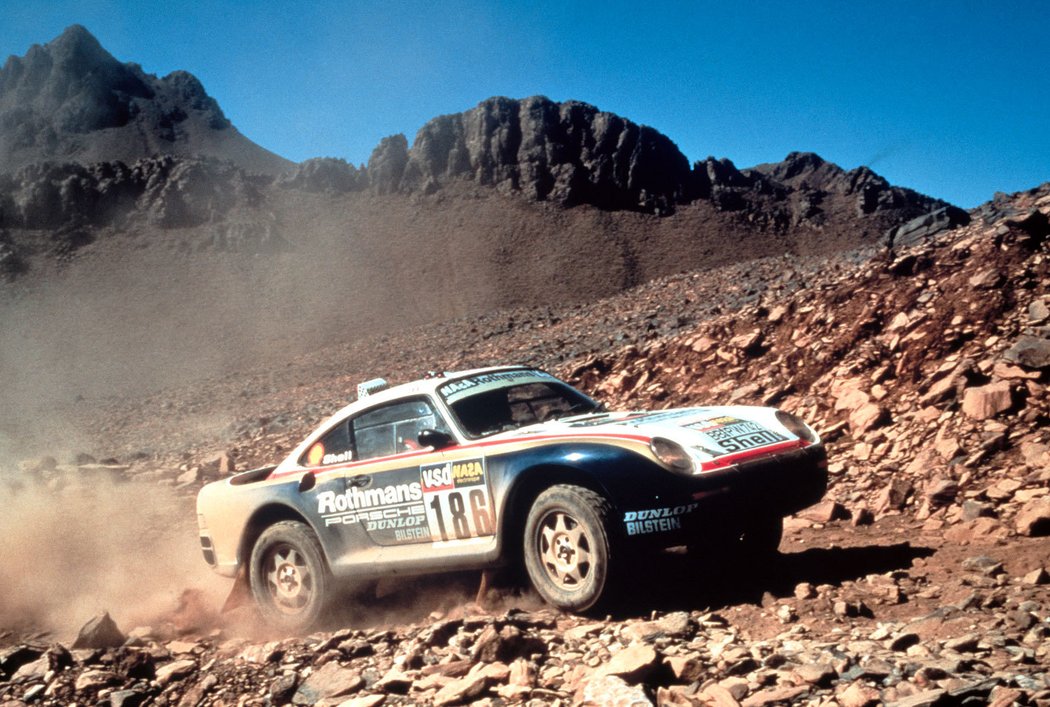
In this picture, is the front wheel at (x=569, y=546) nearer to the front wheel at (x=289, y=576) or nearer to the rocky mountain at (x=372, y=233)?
the front wheel at (x=289, y=576)

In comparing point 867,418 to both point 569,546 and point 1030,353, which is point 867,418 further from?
point 569,546

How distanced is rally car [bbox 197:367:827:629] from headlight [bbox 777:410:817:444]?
0.02 meters

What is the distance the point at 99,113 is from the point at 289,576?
124 m

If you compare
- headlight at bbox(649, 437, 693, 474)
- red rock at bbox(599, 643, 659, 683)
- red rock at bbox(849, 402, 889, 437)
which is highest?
headlight at bbox(649, 437, 693, 474)

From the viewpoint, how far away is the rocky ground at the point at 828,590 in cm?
340

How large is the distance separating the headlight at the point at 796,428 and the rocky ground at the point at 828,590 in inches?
34.2

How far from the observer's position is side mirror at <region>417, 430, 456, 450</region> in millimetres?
5012

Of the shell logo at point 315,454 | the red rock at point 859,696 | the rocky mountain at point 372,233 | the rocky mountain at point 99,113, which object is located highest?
the rocky mountain at point 99,113

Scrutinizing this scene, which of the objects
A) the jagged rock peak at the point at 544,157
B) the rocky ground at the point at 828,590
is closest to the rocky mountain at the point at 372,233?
the jagged rock peak at the point at 544,157

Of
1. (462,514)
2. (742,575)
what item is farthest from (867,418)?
(462,514)

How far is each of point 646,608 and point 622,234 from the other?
7312cm

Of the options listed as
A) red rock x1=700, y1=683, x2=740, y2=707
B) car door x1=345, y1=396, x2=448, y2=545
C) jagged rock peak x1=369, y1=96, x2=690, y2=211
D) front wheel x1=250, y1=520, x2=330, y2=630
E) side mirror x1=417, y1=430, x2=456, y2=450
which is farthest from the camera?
jagged rock peak x1=369, y1=96, x2=690, y2=211

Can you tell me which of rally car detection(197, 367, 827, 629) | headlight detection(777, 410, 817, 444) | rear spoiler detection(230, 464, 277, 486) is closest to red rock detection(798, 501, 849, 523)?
rally car detection(197, 367, 827, 629)

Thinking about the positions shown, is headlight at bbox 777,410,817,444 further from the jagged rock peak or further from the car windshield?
the jagged rock peak
